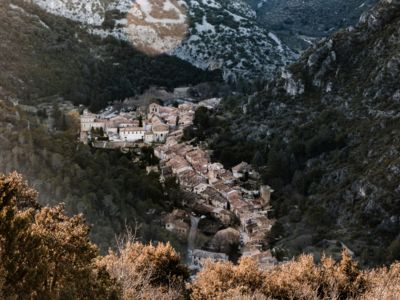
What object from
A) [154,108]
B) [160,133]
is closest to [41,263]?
[160,133]

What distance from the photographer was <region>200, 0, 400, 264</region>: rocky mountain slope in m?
35.4

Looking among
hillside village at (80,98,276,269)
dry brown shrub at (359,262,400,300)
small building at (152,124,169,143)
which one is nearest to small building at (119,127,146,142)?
hillside village at (80,98,276,269)

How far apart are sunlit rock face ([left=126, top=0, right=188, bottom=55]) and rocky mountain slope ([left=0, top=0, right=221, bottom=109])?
3.90 meters

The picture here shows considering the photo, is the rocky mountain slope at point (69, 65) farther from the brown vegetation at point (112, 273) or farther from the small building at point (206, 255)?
the brown vegetation at point (112, 273)

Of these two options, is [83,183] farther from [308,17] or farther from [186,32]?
[308,17]

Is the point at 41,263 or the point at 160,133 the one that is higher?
the point at 41,263

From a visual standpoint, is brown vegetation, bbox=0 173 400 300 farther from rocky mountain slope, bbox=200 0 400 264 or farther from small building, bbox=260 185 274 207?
small building, bbox=260 185 274 207

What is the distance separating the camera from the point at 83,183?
100 feet

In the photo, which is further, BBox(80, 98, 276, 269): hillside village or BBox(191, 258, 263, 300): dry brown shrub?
BBox(80, 98, 276, 269): hillside village

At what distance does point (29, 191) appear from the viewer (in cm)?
1698

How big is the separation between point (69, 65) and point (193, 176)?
4181cm

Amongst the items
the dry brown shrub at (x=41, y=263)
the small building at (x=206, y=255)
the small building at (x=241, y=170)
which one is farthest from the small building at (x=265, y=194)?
the dry brown shrub at (x=41, y=263)

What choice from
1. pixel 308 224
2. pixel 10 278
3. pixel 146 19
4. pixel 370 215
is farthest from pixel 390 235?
pixel 146 19

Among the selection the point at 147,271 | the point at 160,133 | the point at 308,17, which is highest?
the point at 147,271
